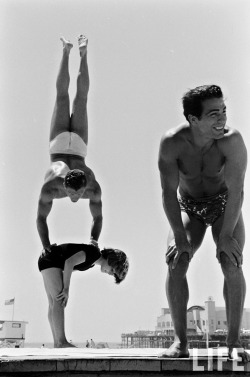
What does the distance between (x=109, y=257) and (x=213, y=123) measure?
139 inches

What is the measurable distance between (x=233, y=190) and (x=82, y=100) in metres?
6.54

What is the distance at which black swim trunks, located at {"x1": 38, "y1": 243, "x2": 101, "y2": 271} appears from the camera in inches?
269

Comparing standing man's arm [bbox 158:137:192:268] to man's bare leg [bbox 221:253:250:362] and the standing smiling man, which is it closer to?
the standing smiling man

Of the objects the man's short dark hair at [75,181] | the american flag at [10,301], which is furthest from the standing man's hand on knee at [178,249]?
the american flag at [10,301]

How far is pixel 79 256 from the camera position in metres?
6.74

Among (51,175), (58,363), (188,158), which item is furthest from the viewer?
(51,175)

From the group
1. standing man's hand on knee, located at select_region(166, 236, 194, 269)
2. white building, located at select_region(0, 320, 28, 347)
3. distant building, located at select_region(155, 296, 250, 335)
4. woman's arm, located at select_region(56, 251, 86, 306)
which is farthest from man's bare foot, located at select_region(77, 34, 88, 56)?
distant building, located at select_region(155, 296, 250, 335)

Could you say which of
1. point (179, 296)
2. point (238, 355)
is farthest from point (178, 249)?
point (238, 355)

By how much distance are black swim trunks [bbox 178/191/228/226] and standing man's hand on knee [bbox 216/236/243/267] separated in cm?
55

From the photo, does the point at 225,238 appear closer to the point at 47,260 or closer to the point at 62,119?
the point at 47,260

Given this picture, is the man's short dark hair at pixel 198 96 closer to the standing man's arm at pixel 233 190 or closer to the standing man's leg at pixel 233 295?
the standing man's arm at pixel 233 190

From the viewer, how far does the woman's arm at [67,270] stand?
6.65m

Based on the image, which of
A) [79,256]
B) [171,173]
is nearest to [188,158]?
[171,173]

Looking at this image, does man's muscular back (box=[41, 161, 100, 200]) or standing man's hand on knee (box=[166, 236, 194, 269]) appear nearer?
standing man's hand on knee (box=[166, 236, 194, 269])
